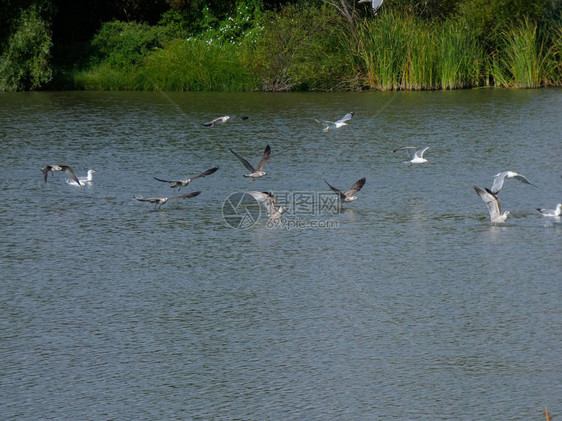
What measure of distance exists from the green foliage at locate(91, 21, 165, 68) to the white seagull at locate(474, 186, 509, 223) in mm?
18084

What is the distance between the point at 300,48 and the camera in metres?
24.2

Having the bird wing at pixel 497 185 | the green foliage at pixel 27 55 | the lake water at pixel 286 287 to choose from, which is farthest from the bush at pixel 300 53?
the bird wing at pixel 497 185

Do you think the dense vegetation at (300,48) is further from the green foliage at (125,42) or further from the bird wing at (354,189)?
the bird wing at (354,189)

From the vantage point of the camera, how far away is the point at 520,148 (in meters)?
14.6

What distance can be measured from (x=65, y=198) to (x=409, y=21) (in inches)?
533

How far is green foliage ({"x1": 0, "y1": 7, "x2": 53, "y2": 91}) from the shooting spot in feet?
83.8

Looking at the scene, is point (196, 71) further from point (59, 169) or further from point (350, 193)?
point (350, 193)

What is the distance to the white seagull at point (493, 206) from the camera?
33.1 ft

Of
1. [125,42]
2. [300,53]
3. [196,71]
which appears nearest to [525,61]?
[300,53]

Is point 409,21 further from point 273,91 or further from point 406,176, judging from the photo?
point 406,176

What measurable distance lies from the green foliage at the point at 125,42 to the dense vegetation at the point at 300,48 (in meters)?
0.03

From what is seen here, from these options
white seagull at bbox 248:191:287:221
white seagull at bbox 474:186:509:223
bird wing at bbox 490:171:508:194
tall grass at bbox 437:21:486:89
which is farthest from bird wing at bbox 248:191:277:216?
tall grass at bbox 437:21:486:89

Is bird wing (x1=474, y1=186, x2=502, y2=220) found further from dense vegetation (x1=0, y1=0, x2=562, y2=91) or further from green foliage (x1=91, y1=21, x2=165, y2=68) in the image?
green foliage (x1=91, y1=21, x2=165, y2=68)

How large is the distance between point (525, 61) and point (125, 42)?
10.7 metres
